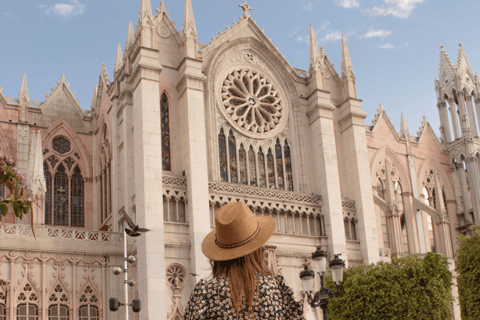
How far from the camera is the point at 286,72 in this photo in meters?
31.2

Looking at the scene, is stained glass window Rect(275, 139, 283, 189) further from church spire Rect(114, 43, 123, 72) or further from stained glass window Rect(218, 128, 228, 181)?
church spire Rect(114, 43, 123, 72)

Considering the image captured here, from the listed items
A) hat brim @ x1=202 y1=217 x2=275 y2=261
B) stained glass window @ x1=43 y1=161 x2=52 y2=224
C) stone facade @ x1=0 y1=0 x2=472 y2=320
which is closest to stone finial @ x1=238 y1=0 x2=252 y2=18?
stone facade @ x1=0 y1=0 x2=472 y2=320

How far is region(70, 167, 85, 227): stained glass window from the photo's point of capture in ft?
97.2

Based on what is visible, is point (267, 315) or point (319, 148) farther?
point (319, 148)

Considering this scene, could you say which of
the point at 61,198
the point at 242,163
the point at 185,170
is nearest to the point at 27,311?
the point at 61,198

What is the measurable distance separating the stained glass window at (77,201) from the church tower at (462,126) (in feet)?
68.4

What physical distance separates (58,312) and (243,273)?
65.9 ft

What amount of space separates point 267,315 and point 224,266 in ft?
1.65

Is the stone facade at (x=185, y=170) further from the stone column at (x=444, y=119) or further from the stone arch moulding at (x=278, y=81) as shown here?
the stone column at (x=444, y=119)

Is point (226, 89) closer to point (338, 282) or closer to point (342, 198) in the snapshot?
point (342, 198)

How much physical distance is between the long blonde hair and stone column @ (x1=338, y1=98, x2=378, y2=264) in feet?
81.2

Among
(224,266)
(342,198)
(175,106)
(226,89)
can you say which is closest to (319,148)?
(342,198)

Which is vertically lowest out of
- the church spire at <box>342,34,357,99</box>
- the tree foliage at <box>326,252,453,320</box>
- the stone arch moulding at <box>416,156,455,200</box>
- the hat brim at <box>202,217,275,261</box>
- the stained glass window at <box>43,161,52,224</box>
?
the hat brim at <box>202,217,275,261</box>

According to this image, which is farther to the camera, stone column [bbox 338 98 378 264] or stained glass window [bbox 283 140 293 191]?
stained glass window [bbox 283 140 293 191]
